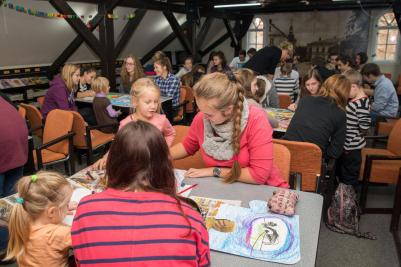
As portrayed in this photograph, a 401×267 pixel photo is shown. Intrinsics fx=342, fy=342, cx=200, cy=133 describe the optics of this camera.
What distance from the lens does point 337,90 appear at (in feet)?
8.96

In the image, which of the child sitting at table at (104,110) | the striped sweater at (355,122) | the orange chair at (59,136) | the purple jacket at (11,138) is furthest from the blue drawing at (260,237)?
the child sitting at table at (104,110)

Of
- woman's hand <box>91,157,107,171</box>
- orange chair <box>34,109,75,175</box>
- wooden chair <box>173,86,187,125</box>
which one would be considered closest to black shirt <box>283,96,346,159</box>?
woman's hand <box>91,157,107,171</box>

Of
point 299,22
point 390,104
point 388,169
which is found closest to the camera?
point 388,169

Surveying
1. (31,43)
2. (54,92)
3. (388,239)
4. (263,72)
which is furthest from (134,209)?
(31,43)

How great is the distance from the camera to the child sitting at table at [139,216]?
903 mm

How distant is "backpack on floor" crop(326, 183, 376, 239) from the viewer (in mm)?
2820

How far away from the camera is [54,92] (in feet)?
13.9

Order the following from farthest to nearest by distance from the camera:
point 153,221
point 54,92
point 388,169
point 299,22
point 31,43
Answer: point 299,22 < point 31,43 < point 54,92 < point 388,169 < point 153,221

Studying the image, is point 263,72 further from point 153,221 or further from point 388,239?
point 153,221

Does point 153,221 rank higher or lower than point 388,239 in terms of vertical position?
higher

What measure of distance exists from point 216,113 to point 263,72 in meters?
3.26

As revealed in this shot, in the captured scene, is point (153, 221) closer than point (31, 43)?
Yes

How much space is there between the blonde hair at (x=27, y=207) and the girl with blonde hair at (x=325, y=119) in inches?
75.0

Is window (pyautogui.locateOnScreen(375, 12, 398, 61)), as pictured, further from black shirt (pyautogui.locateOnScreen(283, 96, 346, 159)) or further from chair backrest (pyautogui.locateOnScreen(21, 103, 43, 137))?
chair backrest (pyautogui.locateOnScreen(21, 103, 43, 137))
